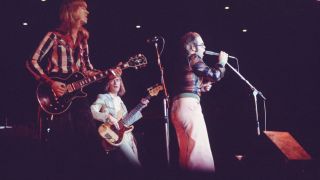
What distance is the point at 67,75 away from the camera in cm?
460

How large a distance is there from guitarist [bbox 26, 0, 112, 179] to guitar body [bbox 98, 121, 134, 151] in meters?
0.22

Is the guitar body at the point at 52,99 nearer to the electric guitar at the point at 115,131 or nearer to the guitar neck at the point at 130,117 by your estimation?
the electric guitar at the point at 115,131

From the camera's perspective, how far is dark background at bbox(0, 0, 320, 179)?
561 centimetres

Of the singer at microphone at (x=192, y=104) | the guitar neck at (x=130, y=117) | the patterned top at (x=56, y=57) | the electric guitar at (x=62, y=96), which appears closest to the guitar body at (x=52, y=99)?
the electric guitar at (x=62, y=96)

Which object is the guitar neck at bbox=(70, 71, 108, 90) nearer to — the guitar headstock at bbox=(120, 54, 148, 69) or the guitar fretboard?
the guitar fretboard

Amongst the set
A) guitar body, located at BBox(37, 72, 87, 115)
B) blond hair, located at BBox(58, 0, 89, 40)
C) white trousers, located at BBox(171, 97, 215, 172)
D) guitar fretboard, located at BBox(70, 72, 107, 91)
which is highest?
blond hair, located at BBox(58, 0, 89, 40)

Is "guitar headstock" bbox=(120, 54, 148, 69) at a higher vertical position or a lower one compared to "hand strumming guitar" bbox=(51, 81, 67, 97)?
higher

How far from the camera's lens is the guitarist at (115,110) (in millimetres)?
5035

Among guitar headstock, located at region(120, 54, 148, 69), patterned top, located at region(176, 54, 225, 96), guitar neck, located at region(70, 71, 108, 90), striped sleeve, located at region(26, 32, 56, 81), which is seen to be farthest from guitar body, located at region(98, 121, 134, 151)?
striped sleeve, located at region(26, 32, 56, 81)

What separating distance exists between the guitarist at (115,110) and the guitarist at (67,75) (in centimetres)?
35

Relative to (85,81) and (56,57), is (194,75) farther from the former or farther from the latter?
(56,57)

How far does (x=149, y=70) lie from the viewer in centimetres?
587

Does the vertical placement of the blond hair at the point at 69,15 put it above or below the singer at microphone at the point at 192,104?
above

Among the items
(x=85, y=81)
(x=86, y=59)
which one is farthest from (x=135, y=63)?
(x=85, y=81)
